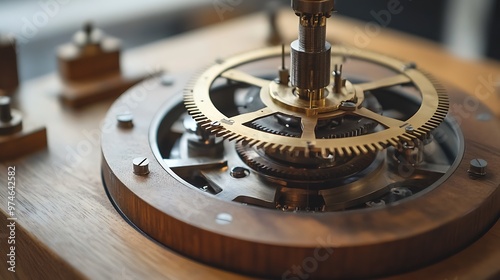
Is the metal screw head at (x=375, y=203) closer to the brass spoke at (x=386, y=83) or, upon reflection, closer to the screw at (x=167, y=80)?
the brass spoke at (x=386, y=83)

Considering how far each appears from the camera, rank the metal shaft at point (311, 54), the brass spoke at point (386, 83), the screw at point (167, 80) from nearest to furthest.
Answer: the metal shaft at point (311, 54) → the brass spoke at point (386, 83) → the screw at point (167, 80)

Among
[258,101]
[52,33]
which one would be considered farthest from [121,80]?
[52,33]

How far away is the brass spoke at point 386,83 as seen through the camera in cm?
101

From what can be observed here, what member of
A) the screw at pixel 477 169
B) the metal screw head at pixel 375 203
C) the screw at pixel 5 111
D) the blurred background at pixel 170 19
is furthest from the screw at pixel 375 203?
the blurred background at pixel 170 19

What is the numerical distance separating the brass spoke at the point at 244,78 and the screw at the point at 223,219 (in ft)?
0.85

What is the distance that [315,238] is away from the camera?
0.77 m

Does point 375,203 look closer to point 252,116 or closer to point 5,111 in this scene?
point 252,116

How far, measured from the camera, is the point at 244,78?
1041mm

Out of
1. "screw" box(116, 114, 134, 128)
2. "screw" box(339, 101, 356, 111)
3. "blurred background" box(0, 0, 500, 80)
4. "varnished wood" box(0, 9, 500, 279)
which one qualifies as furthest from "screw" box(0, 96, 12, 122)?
"blurred background" box(0, 0, 500, 80)

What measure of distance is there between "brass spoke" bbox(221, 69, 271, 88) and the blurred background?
1.19m

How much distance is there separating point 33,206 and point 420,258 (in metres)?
0.49

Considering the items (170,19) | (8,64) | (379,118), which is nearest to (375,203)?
(379,118)

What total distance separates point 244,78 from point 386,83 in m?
0.20

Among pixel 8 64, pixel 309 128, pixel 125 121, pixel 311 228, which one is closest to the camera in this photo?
pixel 311 228
